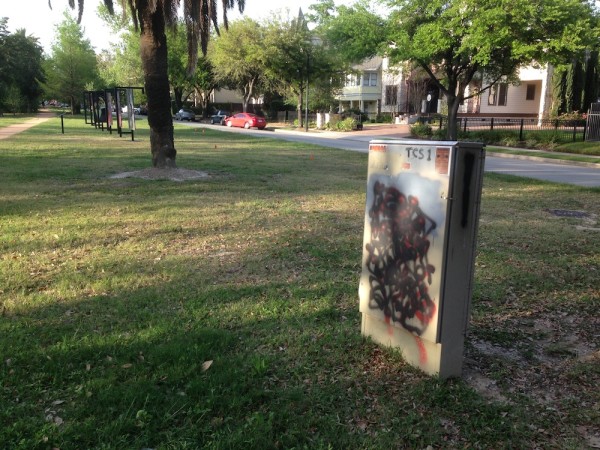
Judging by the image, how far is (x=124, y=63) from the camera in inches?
2248

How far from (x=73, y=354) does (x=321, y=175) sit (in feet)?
33.8

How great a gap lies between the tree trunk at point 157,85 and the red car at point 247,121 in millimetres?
32022

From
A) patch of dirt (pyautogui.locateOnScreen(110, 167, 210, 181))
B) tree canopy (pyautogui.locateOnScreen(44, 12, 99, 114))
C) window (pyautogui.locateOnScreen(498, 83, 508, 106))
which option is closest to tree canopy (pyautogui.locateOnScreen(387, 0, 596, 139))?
patch of dirt (pyautogui.locateOnScreen(110, 167, 210, 181))

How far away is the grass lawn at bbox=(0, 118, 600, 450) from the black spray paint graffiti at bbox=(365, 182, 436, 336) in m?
0.36

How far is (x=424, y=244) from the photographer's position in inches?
117

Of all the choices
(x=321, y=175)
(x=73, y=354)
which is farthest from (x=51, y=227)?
(x=321, y=175)

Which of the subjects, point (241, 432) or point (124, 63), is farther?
point (124, 63)

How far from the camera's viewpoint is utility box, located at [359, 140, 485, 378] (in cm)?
285

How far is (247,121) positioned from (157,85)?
33057mm

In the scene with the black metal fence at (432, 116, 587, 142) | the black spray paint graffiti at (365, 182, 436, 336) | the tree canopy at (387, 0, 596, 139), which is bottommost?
the black spray paint graffiti at (365, 182, 436, 336)

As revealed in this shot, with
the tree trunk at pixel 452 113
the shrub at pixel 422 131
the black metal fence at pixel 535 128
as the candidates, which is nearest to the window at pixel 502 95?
the black metal fence at pixel 535 128

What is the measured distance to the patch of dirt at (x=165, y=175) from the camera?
11539 mm

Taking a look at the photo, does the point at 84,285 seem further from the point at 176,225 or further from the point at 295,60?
the point at 295,60

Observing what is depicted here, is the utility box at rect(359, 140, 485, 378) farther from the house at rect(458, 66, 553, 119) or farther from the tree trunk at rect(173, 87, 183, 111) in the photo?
the tree trunk at rect(173, 87, 183, 111)
